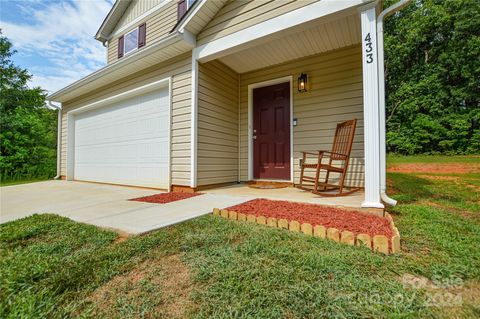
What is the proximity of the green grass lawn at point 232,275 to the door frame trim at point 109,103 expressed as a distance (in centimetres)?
248

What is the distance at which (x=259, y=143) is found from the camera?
4762 millimetres

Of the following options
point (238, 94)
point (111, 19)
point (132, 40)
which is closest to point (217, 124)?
point (238, 94)

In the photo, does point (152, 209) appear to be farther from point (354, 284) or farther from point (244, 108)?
point (244, 108)

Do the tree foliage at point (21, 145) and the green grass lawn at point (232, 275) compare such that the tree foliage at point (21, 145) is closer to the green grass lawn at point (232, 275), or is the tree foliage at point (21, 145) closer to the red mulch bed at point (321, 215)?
the green grass lawn at point (232, 275)

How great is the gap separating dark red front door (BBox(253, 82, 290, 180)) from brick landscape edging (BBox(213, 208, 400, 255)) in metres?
2.38

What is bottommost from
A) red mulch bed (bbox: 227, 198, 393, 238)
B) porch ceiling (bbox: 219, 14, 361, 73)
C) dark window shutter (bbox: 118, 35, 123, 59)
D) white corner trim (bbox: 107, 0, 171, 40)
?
red mulch bed (bbox: 227, 198, 393, 238)

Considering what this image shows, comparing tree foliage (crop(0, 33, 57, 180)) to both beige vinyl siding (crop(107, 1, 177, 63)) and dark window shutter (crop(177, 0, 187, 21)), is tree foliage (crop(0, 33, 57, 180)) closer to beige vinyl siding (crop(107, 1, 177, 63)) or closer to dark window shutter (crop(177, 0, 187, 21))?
beige vinyl siding (crop(107, 1, 177, 63))

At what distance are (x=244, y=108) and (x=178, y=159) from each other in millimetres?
1829

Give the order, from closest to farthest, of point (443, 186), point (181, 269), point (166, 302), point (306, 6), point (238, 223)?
point (166, 302) → point (181, 269) → point (238, 223) → point (306, 6) → point (443, 186)

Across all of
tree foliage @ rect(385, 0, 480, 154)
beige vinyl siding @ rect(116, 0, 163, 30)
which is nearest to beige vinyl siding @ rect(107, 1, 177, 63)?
beige vinyl siding @ rect(116, 0, 163, 30)

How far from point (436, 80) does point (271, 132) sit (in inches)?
472

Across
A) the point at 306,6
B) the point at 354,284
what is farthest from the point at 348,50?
the point at 354,284

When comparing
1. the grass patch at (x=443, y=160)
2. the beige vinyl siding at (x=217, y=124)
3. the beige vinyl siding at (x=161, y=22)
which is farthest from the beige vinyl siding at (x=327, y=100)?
the grass patch at (x=443, y=160)

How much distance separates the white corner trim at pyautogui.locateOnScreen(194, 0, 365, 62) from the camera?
8.95ft
